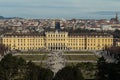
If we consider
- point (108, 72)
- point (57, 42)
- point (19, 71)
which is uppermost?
point (108, 72)

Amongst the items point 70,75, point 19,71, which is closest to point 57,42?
point 19,71

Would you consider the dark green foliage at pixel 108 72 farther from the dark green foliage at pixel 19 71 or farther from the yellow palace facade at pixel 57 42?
the yellow palace facade at pixel 57 42

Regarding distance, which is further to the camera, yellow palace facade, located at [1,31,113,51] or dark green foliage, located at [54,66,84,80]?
yellow palace facade, located at [1,31,113,51]

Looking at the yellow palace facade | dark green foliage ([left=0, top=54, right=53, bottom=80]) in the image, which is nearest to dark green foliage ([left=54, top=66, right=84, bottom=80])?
dark green foliage ([left=0, top=54, right=53, bottom=80])

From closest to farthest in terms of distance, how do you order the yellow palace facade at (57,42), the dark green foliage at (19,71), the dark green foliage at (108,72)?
1. the dark green foliage at (108,72)
2. the dark green foliage at (19,71)
3. the yellow palace facade at (57,42)

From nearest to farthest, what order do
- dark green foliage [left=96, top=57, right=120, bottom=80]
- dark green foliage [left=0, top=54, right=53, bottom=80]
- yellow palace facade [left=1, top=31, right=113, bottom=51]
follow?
dark green foliage [left=96, top=57, right=120, bottom=80] < dark green foliage [left=0, top=54, right=53, bottom=80] < yellow palace facade [left=1, top=31, right=113, bottom=51]

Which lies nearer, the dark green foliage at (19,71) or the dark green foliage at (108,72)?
the dark green foliage at (108,72)

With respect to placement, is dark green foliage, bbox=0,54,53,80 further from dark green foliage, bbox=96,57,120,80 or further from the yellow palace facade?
the yellow palace facade

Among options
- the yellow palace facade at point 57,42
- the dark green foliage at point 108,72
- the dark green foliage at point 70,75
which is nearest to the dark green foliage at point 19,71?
the dark green foliage at point 70,75

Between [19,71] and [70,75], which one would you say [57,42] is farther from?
[70,75]
